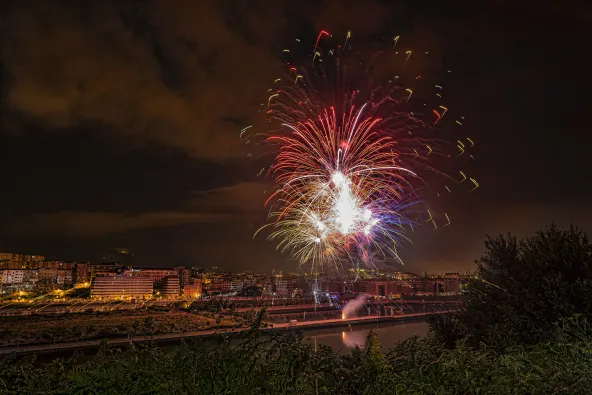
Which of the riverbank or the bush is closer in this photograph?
the bush

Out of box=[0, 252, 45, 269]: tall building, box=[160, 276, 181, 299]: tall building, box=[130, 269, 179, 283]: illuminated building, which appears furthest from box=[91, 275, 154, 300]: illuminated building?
box=[0, 252, 45, 269]: tall building

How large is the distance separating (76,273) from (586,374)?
4729 inches

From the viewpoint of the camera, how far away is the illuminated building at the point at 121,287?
301 feet

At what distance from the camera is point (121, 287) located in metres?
97.6

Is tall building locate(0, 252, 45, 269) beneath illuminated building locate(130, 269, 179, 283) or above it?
above

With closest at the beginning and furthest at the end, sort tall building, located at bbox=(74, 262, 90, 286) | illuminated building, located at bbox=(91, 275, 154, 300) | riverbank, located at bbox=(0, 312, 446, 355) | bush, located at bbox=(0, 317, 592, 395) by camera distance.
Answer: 1. bush, located at bbox=(0, 317, 592, 395)
2. riverbank, located at bbox=(0, 312, 446, 355)
3. illuminated building, located at bbox=(91, 275, 154, 300)
4. tall building, located at bbox=(74, 262, 90, 286)

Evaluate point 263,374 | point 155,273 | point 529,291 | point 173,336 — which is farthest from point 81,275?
point 263,374

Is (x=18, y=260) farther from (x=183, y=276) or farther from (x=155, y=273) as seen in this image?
(x=183, y=276)

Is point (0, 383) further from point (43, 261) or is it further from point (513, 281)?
point (43, 261)

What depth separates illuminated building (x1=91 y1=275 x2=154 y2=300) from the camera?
9188cm

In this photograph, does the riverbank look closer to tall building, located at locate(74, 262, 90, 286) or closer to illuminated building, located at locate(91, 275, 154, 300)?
illuminated building, located at locate(91, 275, 154, 300)

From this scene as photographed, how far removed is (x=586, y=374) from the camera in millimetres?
3564

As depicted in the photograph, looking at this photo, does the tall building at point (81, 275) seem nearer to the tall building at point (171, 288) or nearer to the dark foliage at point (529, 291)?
the tall building at point (171, 288)

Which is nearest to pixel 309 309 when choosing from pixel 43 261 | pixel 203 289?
pixel 203 289
